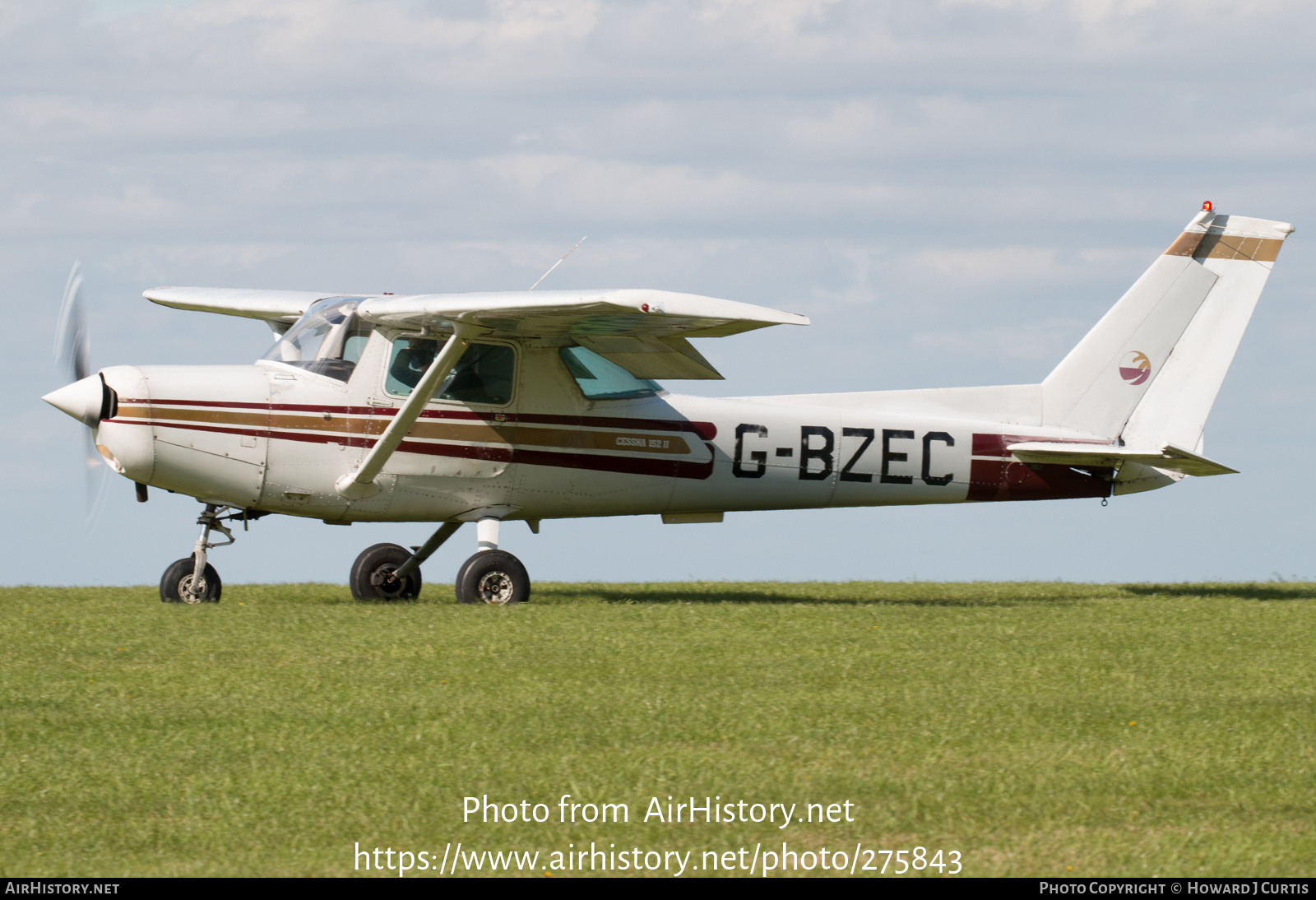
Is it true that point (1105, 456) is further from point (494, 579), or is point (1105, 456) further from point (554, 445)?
point (494, 579)

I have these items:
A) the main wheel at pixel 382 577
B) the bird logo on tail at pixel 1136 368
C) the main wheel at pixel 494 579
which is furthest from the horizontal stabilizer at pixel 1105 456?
the main wheel at pixel 382 577

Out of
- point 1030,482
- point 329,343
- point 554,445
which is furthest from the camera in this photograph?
point 1030,482

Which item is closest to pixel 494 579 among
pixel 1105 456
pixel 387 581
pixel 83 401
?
pixel 387 581

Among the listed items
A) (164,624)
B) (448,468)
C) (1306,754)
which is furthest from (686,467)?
(1306,754)

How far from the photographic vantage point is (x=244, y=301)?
16.2 m

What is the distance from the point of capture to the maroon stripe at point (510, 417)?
43.1ft

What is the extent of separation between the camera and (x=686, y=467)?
1456cm

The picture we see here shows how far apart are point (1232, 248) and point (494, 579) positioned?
9.28m

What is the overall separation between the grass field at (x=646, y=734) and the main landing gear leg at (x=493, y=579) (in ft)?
2.69

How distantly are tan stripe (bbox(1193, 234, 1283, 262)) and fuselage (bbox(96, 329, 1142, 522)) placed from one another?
2519 millimetres

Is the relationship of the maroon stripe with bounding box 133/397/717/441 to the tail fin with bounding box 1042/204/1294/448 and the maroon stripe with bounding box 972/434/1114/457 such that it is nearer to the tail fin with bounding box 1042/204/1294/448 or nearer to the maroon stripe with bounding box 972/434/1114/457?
the maroon stripe with bounding box 972/434/1114/457

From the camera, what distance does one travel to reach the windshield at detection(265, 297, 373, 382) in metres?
13.5

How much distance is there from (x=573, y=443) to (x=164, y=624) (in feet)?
14.2

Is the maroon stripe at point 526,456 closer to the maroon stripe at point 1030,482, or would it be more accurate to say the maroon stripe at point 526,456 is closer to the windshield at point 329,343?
the windshield at point 329,343
